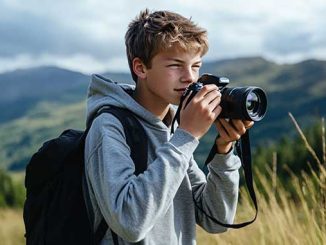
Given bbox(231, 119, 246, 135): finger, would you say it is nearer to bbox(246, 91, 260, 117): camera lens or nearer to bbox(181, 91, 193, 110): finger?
bbox(246, 91, 260, 117): camera lens

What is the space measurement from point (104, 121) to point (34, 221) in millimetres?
429

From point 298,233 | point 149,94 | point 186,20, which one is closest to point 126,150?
point 149,94

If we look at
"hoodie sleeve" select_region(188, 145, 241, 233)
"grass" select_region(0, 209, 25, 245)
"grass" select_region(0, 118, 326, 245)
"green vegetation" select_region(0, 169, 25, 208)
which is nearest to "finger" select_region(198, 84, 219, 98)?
"hoodie sleeve" select_region(188, 145, 241, 233)

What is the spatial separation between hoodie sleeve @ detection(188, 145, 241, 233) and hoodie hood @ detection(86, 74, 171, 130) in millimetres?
247

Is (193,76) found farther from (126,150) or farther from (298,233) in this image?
(298,233)

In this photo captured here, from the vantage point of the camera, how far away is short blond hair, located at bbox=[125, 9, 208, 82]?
98.7 inches

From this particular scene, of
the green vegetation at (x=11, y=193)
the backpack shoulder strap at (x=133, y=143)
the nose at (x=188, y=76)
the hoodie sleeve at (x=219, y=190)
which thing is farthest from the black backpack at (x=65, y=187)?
the green vegetation at (x=11, y=193)

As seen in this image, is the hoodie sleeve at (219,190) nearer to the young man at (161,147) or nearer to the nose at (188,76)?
the young man at (161,147)

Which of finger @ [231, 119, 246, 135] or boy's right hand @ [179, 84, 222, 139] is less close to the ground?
boy's right hand @ [179, 84, 222, 139]

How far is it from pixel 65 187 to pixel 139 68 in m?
0.49

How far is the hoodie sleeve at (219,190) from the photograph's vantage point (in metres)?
2.65

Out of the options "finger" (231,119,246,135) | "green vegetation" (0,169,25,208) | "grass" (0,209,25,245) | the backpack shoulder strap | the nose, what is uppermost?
the nose

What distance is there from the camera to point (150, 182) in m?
2.26

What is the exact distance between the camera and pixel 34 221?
253cm
